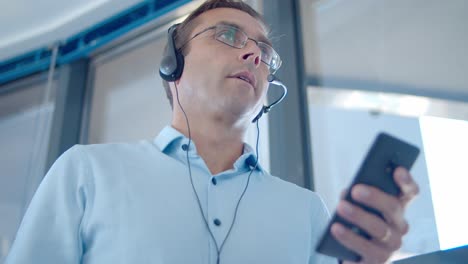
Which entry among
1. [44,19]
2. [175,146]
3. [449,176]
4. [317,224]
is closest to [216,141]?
[175,146]

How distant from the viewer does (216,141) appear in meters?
1.12

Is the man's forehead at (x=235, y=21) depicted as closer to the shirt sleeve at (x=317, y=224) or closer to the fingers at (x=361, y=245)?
the shirt sleeve at (x=317, y=224)

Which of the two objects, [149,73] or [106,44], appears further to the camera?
[106,44]

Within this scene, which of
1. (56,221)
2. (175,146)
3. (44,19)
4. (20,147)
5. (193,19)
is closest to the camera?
(56,221)

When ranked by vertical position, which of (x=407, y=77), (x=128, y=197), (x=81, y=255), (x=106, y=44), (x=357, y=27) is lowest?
(x=81, y=255)

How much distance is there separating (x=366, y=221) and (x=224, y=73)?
2.00 ft

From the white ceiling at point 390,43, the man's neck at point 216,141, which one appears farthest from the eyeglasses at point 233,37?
the white ceiling at point 390,43

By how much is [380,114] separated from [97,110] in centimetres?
137

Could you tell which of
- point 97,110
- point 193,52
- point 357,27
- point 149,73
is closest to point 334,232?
point 193,52

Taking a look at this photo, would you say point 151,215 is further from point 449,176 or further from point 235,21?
point 449,176

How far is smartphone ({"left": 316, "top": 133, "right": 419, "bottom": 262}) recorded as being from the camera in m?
0.59

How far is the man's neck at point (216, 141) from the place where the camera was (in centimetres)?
110

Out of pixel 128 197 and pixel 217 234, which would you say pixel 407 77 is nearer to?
pixel 217 234

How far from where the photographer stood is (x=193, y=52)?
1189 mm
